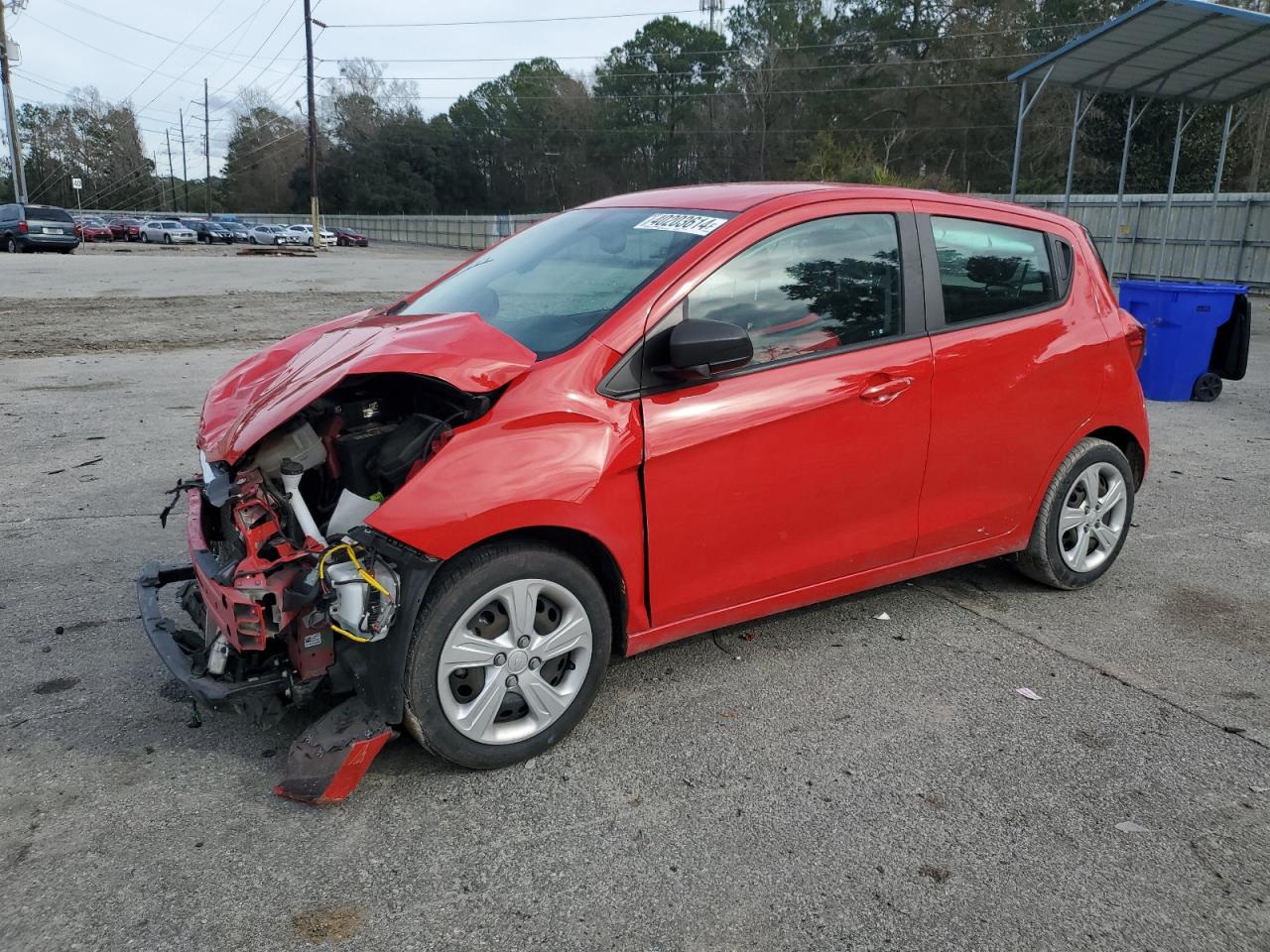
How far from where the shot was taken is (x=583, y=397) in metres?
3.17

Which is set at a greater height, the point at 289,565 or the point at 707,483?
the point at 707,483

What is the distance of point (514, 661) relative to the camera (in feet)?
10.1

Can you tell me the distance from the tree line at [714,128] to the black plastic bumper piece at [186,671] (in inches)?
935

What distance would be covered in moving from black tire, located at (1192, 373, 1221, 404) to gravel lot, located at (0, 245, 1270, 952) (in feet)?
17.6

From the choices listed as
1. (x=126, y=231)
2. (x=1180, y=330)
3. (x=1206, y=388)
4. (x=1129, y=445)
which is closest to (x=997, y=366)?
(x=1129, y=445)

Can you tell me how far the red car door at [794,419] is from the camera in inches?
132

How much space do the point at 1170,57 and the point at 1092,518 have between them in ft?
42.6

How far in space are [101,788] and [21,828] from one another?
24cm

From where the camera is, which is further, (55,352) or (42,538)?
(55,352)

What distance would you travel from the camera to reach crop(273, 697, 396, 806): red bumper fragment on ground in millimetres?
2861

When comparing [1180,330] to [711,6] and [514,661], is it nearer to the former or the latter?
[514,661]

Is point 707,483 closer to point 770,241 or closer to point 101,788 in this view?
point 770,241

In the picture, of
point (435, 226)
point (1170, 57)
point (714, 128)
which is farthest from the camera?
point (714, 128)

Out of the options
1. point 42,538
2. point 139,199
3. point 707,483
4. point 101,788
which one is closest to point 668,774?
point 707,483
